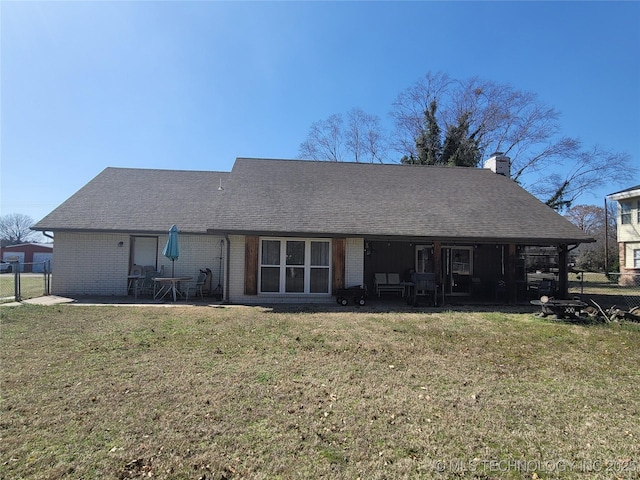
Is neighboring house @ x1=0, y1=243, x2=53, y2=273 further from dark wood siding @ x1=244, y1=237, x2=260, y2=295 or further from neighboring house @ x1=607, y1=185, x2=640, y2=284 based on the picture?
neighboring house @ x1=607, y1=185, x2=640, y2=284

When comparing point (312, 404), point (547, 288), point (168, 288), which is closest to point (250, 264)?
point (168, 288)

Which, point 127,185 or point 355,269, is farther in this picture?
point 127,185

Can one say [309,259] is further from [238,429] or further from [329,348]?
[238,429]

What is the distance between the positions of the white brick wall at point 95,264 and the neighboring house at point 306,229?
0.04m

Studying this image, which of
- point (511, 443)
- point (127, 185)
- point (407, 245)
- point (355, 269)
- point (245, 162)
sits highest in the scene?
point (245, 162)

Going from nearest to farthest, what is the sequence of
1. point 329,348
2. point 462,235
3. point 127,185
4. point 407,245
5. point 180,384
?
point 180,384 < point 329,348 < point 462,235 < point 407,245 < point 127,185

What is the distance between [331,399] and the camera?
4.34m

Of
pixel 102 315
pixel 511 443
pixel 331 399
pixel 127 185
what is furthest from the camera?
pixel 127 185

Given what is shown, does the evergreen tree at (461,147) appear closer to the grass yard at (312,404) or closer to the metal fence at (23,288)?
the grass yard at (312,404)

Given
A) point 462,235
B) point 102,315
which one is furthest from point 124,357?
point 462,235

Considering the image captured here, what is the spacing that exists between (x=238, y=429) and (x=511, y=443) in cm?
250

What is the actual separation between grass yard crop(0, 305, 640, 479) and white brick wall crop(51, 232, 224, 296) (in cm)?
585

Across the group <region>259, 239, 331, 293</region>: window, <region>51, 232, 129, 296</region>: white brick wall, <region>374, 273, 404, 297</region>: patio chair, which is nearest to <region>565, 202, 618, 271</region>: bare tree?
<region>374, 273, 404, 297</region>: patio chair

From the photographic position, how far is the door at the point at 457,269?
14.8 metres
